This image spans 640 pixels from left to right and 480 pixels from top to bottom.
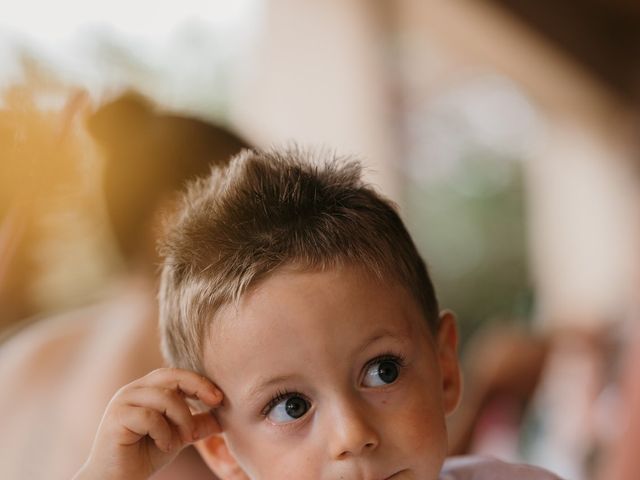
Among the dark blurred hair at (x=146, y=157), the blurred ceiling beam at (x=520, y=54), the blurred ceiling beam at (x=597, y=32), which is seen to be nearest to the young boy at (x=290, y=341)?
the dark blurred hair at (x=146, y=157)

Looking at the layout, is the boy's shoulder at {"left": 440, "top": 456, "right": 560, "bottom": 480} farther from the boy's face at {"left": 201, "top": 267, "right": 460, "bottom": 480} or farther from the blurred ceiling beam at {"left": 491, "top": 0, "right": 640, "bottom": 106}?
the blurred ceiling beam at {"left": 491, "top": 0, "right": 640, "bottom": 106}

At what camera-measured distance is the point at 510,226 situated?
5.30m

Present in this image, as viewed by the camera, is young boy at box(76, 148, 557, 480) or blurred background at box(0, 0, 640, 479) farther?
blurred background at box(0, 0, 640, 479)

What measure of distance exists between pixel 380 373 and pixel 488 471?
0.79 feet

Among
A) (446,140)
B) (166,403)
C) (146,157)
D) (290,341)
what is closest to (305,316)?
(290,341)

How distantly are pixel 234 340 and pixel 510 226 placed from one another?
15.7 feet

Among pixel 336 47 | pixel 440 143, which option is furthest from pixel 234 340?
pixel 440 143

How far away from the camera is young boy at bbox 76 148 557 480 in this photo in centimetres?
66

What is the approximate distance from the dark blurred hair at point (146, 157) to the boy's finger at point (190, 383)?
11.9 inches

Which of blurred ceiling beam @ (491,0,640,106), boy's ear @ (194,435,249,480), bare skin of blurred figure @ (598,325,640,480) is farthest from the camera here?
blurred ceiling beam @ (491,0,640,106)

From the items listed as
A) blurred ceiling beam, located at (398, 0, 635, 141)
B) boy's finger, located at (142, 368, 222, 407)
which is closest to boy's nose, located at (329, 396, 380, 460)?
boy's finger, located at (142, 368, 222, 407)

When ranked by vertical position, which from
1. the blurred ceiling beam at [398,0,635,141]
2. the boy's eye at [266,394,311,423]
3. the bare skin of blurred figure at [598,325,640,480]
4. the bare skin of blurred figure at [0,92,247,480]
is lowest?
the bare skin of blurred figure at [598,325,640,480]

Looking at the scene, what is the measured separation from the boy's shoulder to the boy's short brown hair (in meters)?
0.19

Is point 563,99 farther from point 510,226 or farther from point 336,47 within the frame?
point 336,47
